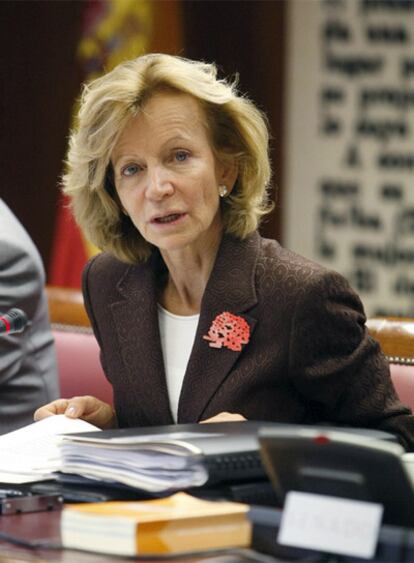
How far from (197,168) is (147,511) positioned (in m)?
0.89

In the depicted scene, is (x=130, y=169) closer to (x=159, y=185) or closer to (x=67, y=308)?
(x=159, y=185)

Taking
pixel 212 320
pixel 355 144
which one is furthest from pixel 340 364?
pixel 355 144

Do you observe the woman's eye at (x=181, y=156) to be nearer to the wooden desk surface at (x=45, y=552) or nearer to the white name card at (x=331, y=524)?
the wooden desk surface at (x=45, y=552)

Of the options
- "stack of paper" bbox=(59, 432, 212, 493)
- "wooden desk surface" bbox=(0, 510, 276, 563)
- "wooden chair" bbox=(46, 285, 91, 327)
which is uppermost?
"stack of paper" bbox=(59, 432, 212, 493)

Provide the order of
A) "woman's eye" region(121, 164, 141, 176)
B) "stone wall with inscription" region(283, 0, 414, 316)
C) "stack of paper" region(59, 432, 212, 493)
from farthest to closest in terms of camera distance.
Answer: "stone wall with inscription" region(283, 0, 414, 316) → "woman's eye" region(121, 164, 141, 176) → "stack of paper" region(59, 432, 212, 493)

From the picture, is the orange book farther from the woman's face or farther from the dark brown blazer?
the woman's face

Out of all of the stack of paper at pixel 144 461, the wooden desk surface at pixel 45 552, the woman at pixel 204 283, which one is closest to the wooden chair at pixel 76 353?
the woman at pixel 204 283

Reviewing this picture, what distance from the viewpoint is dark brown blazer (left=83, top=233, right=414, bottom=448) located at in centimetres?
209

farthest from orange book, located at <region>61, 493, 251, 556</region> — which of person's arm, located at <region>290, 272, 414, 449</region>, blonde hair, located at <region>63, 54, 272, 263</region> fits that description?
blonde hair, located at <region>63, 54, 272, 263</region>

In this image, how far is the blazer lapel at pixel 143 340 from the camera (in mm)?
2301

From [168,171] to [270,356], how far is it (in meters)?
0.40

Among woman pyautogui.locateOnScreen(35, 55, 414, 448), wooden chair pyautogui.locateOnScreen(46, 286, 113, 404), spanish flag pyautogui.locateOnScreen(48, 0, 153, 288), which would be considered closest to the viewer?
woman pyautogui.locateOnScreen(35, 55, 414, 448)

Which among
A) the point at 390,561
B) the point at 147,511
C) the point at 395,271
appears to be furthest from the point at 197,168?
the point at 395,271

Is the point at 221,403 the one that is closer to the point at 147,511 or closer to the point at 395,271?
the point at 147,511
